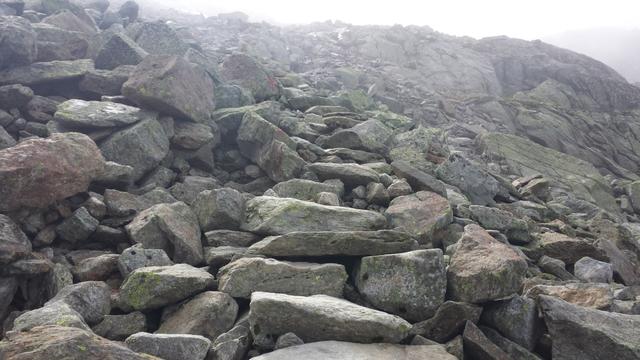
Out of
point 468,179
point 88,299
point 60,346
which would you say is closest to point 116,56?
point 88,299

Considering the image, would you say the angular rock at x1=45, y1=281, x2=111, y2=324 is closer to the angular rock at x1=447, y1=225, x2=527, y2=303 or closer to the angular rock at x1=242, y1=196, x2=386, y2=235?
the angular rock at x1=242, y1=196, x2=386, y2=235

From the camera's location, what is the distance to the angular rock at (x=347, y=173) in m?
16.5

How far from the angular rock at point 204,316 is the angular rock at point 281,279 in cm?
35

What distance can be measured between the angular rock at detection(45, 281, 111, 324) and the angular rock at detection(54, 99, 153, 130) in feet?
27.9

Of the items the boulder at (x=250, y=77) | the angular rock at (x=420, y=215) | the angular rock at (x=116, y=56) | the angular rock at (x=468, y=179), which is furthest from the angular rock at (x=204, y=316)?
the boulder at (x=250, y=77)

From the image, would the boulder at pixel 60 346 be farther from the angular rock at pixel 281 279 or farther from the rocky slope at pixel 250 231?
the angular rock at pixel 281 279

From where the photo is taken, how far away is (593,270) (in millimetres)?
14258

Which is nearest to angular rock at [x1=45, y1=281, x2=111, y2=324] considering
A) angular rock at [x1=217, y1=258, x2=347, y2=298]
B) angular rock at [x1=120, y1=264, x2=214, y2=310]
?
angular rock at [x1=120, y1=264, x2=214, y2=310]

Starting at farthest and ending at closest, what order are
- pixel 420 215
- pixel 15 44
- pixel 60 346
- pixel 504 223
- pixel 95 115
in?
pixel 15 44 < pixel 95 115 < pixel 504 223 < pixel 420 215 < pixel 60 346

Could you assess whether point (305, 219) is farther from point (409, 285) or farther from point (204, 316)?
point (204, 316)

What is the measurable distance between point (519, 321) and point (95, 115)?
14474 millimetres

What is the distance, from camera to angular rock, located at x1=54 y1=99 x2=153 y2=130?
16594mm

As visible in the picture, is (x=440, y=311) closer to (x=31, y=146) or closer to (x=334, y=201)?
(x=334, y=201)

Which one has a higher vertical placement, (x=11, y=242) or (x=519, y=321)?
(x=11, y=242)
